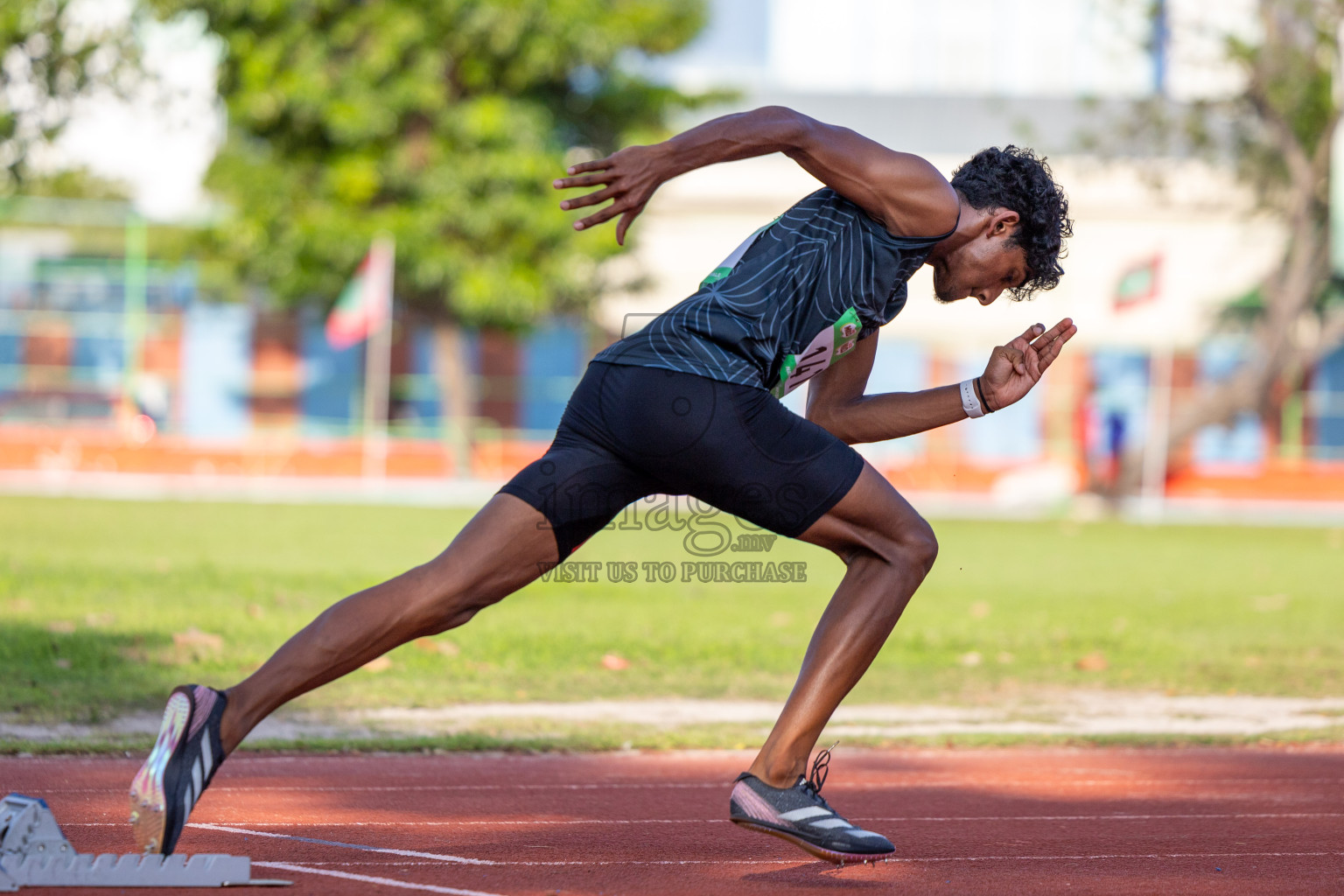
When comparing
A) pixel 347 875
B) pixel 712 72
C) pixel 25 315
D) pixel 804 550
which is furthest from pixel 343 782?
pixel 712 72

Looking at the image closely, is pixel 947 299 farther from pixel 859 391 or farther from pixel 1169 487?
pixel 1169 487

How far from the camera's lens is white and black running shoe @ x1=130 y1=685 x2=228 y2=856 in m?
3.52

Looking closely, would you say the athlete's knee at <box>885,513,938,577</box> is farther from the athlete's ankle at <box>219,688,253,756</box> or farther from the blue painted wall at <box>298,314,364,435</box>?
the blue painted wall at <box>298,314,364,435</box>

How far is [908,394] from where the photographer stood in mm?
4445

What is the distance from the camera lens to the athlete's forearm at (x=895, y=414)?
14.3 feet

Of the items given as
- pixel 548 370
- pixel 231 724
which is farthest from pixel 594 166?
pixel 548 370

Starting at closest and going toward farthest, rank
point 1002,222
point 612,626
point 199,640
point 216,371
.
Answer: point 1002,222
point 199,640
point 612,626
point 216,371

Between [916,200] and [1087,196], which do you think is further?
[1087,196]

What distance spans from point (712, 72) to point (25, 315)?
3377 centimetres

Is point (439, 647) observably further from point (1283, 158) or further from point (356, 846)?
point (1283, 158)

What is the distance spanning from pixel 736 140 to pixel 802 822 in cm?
182

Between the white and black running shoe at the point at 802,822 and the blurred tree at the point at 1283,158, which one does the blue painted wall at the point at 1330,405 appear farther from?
the white and black running shoe at the point at 802,822

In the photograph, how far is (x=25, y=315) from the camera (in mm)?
35188

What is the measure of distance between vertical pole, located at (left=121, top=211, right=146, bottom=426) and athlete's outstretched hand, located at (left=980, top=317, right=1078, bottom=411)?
105 ft
